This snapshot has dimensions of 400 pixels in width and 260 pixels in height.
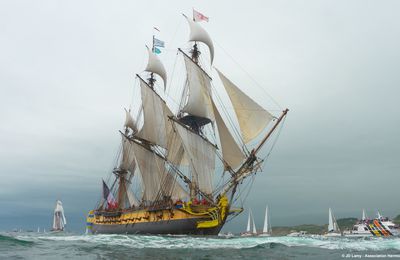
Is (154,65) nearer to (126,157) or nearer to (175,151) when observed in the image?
(126,157)

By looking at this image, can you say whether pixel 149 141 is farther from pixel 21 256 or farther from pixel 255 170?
pixel 21 256

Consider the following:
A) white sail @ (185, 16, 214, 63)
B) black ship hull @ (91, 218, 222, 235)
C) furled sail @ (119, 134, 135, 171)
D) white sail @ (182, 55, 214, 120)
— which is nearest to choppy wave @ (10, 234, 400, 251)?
black ship hull @ (91, 218, 222, 235)

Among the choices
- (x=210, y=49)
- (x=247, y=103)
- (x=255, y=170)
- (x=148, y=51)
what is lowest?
(x=255, y=170)

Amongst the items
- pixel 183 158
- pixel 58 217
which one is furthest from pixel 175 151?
pixel 58 217

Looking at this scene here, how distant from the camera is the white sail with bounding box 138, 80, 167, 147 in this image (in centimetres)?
6944

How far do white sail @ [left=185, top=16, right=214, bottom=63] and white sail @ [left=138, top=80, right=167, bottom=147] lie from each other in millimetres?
13318

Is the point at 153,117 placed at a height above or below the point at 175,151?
above

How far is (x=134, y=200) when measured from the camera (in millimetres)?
76000

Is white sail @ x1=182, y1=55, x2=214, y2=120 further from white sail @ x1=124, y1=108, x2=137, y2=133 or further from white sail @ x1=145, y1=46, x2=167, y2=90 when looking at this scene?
white sail @ x1=124, y1=108, x2=137, y2=133

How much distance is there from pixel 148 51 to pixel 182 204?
118 feet

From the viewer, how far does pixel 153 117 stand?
69.6 meters

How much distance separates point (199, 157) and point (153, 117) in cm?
1528

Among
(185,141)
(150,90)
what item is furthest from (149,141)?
(185,141)

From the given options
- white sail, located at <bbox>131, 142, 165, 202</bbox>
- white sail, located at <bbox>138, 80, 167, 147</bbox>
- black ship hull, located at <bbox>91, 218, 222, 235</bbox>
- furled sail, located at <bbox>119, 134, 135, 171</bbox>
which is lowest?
black ship hull, located at <bbox>91, 218, 222, 235</bbox>
